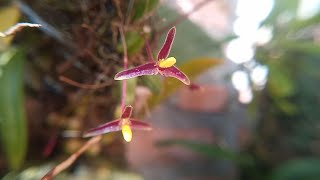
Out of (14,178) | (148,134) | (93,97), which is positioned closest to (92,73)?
(93,97)

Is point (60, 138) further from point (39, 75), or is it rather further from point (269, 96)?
point (269, 96)

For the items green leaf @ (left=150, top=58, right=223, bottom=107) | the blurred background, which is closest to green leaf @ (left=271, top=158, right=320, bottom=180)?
the blurred background

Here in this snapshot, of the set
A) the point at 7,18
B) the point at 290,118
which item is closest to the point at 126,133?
the point at 7,18

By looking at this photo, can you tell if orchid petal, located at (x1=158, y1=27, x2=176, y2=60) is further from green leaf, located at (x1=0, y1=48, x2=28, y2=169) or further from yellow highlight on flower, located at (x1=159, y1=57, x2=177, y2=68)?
green leaf, located at (x1=0, y1=48, x2=28, y2=169)

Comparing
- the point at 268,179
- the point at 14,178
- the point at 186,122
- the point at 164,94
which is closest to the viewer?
the point at 14,178

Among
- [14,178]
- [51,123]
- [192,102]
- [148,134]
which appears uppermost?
[192,102]

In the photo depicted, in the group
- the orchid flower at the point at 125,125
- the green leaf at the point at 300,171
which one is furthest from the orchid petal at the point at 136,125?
the green leaf at the point at 300,171
